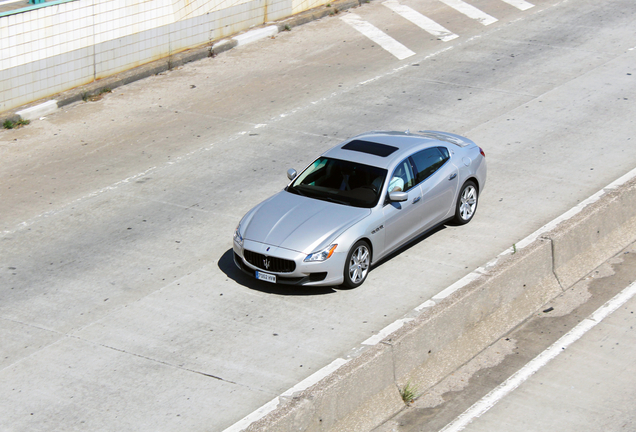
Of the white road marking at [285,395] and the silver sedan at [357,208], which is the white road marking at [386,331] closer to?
the white road marking at [285,395]

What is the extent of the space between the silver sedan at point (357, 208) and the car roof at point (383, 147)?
13 mm

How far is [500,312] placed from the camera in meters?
9.26

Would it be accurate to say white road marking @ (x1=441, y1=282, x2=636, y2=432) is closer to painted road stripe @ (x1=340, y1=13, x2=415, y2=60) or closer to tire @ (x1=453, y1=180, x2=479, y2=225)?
tire @ (x1=453, y1=180, x2=479, y2=225)

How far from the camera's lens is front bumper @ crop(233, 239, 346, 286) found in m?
9.56

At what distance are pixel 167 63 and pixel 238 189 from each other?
705cm

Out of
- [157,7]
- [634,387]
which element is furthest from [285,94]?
[634,387]

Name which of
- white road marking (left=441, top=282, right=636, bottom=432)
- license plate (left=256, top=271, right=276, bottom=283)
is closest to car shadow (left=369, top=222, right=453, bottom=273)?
license plate (left=256, top=271, right=276, bottom=283)

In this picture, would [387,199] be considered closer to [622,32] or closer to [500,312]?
[500,312]

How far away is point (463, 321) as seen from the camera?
8672 mm

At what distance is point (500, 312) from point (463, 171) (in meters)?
2.75

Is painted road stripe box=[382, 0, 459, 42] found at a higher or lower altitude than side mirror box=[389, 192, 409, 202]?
lower

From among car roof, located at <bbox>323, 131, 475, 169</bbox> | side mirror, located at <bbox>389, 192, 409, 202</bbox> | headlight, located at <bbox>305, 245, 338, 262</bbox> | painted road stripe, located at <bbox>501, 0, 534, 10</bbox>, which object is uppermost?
car roof, located at <bbox>323, 131, 475, 169</bbox>

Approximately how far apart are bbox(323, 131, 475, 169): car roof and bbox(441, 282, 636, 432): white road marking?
3.05 meters

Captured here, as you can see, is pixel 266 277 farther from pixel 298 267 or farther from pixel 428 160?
A: pixel 428 160
